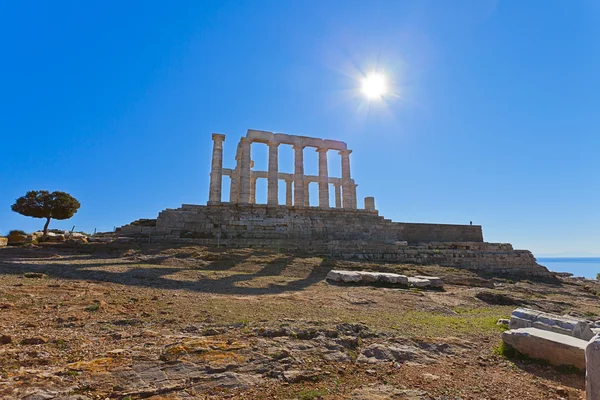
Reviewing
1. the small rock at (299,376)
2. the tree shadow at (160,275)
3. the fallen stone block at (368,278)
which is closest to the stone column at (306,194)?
the tree shadow at (160,275)

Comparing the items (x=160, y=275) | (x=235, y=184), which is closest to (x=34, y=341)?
(x=160, y=275)

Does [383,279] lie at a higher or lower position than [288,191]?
lower

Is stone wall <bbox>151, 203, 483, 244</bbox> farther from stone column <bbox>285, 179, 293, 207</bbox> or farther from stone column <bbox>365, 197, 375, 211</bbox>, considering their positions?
stone column <bbox>285, 179, 293, 207</bbox>

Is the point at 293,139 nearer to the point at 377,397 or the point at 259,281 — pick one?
the point at 259,281

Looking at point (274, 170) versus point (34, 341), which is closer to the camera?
point (34, 341)

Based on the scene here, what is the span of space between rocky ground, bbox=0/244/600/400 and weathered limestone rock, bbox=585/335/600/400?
1.44 m

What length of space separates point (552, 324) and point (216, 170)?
2427 cm

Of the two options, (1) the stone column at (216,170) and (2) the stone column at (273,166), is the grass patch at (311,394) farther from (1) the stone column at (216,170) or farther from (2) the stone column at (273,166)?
(2) the stone column at (273,166)

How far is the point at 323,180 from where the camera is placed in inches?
1198

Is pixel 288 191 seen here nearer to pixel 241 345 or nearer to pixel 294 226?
pixel 294 226

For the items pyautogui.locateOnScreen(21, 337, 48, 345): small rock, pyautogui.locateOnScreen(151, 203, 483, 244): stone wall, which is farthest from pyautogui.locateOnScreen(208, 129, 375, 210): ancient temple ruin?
pyautogui.locateOnScreen(21, 337, 48, 345): small rock

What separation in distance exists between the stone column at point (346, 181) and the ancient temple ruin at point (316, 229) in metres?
0.09

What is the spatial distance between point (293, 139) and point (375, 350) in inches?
990

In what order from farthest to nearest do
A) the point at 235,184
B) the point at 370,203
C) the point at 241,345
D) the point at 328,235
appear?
the point at 235,184 < the point at 370,203 < the point at 328,235 < the point at 241,345
